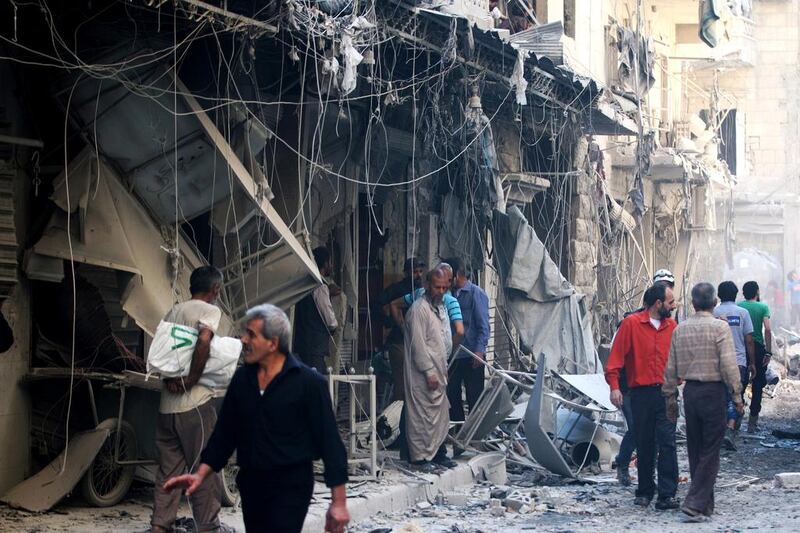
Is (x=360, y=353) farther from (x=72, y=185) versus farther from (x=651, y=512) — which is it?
(x=72, y=185)

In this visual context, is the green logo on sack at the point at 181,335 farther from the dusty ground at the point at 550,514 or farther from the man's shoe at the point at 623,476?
the man's shoe at the point at 623,476

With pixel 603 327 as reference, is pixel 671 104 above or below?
above

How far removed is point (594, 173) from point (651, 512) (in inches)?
345

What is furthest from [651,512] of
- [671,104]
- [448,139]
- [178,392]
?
[671,104]

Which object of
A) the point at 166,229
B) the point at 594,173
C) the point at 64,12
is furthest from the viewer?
the point at 594,173

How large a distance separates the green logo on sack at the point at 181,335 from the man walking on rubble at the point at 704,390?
12.3ft

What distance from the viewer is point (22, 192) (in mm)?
8453

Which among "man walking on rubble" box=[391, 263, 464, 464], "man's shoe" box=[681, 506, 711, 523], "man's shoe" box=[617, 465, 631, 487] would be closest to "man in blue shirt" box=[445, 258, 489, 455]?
"man walking on rubble" box=[391, 263, 464, 464]

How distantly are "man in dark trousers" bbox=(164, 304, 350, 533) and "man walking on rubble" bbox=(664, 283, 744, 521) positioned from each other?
14.8 feet

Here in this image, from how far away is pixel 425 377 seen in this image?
10.7m

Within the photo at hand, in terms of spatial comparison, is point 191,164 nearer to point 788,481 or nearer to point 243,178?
point 243,178

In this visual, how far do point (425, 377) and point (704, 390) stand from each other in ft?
8.09

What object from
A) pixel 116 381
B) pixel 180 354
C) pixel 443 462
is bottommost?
pixel 443 462

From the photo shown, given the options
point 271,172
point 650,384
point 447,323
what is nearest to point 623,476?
point 650,384
